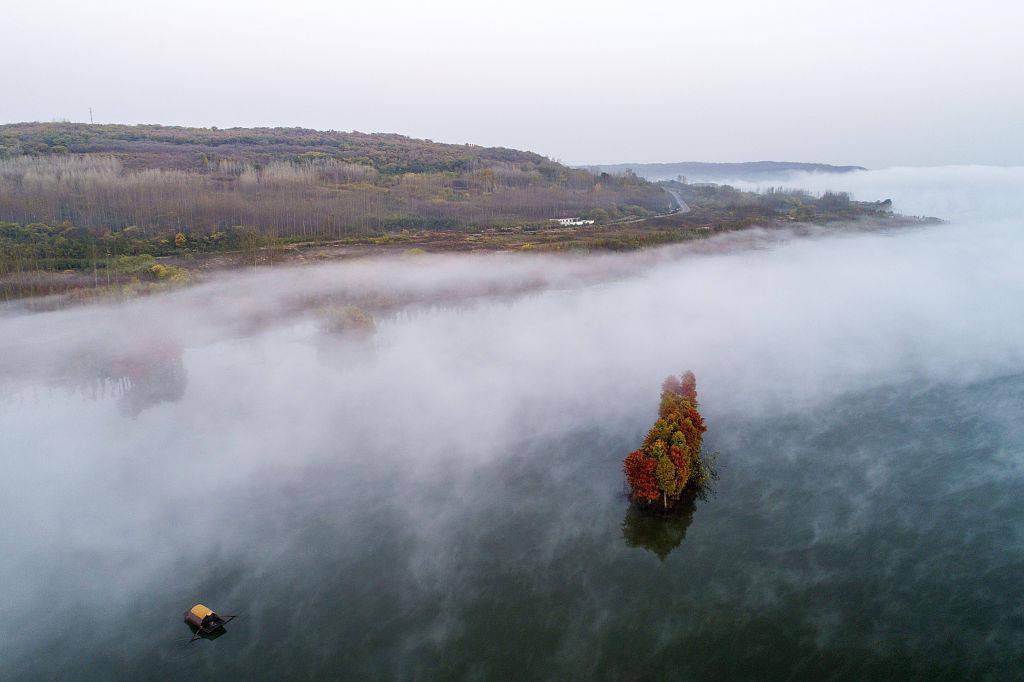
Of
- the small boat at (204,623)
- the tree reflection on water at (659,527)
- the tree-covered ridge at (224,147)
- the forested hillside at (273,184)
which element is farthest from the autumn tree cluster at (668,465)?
the tree-covered ridge at (224,147)

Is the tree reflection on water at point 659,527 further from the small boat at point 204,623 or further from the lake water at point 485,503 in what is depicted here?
the small boat at point 204,623

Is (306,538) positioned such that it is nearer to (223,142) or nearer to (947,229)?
(223,142)

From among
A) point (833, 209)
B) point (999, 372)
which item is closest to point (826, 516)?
point (999, 372)

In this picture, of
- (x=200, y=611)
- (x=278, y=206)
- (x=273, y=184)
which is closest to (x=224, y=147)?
(x=273, y=184)

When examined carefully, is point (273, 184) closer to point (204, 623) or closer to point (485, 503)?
point (485, 503)

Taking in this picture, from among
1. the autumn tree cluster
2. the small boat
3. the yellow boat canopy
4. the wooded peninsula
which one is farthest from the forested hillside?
the autumn tree cluster
